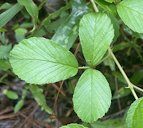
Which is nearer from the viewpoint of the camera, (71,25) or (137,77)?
(71,25)

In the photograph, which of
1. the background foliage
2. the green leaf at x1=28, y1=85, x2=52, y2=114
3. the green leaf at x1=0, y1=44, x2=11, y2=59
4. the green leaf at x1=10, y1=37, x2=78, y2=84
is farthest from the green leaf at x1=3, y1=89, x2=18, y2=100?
the green leaf at x1=10, y1=37, x2=78, y2=84

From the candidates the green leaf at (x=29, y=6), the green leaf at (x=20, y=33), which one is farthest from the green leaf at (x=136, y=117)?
the green leaf at (x=20, y=33)

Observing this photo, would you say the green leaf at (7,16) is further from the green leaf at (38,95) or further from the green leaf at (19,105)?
Answer: the green leaf at (19,105)

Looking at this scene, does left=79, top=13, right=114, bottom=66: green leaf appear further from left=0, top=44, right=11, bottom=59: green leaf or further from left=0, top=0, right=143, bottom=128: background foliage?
left=0, top=44, right=11, bottom=59: green leaf

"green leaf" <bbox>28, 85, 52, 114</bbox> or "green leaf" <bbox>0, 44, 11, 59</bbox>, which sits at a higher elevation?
"green leaf" <bbox>0, 44, 11, 59</bbox>

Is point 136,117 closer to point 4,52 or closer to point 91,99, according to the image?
point 91,99

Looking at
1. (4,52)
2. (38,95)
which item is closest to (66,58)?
(4,52)
